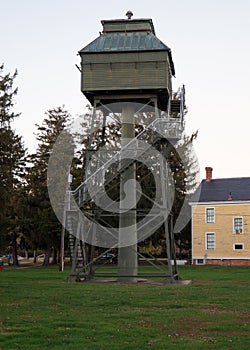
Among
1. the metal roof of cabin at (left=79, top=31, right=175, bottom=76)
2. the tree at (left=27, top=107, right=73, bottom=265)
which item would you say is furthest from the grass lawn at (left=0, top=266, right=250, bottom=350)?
the tree at (left=27, top=107, right=73, bottom=265)

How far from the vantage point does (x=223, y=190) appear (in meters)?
58.6

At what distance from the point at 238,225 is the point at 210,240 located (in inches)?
123

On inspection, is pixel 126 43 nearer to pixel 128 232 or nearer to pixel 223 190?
pixel 128 232

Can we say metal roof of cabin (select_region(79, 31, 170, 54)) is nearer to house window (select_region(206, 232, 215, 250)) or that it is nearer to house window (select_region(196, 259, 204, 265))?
house window (select_region(206, 232, 215, 250))

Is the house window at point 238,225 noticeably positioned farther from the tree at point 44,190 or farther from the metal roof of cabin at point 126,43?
the metal roof of cabin at point 126,43

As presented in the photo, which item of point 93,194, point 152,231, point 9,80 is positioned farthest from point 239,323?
point 152,231

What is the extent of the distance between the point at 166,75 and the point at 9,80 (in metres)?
17.5

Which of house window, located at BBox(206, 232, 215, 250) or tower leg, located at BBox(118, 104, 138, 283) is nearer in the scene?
tower leg, located at BBox(118, 104, 138, 283)

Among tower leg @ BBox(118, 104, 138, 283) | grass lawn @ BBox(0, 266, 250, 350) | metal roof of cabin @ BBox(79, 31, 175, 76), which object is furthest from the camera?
metal roof of cabin @ BBox(79, 31, 175, 76)

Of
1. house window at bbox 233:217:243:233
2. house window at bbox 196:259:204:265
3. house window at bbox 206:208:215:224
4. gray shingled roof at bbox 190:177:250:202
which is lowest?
house window at bbox 196:259:204:265

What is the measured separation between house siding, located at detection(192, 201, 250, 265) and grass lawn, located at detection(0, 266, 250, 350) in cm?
3433

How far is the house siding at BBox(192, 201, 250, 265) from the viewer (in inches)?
2195

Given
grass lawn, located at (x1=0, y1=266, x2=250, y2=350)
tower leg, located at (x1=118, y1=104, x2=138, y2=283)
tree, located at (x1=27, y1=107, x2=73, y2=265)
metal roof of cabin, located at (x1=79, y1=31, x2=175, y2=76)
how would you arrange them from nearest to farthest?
grass lawn, located at (x1=0, y1=266, x2=250, y2=350), tower leg, located at (x1=118, y1=104, x2=138, y2=283), metal roof of cabin, located at (x1=79, y1=31, x2=175, y2=76), tree, located at (x1=27, y1=107, x2=73, y2=265)

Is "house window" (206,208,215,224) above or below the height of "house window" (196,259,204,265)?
above
